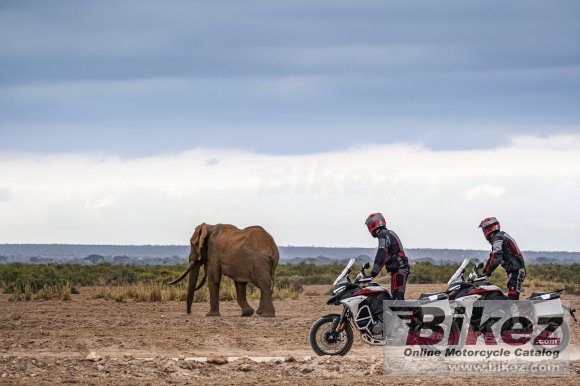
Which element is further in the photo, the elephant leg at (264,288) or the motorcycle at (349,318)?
the elephant leg at (264,288)

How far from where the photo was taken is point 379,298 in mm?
15508

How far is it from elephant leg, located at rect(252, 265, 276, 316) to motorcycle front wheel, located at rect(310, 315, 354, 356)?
894cm

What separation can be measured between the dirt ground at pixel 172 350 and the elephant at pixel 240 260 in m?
0.52

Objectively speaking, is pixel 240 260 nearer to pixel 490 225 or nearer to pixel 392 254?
pixel 392 254

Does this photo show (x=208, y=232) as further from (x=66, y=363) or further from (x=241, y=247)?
(x=66, y=363)

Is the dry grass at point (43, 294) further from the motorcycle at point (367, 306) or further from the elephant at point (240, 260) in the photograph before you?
the motorcycle at point (367, 306)

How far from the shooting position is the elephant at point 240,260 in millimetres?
24750

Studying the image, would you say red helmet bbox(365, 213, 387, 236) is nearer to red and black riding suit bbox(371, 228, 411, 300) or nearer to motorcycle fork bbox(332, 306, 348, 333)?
red and black riding suit bbox(371, 228, 411, 300)

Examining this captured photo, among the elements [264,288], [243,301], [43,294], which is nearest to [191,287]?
[243,301]

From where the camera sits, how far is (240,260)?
82.0 feet

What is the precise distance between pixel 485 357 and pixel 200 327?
7.87m

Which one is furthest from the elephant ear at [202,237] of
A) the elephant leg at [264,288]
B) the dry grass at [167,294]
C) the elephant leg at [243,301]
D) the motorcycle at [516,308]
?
the motorcycle at [516,308]

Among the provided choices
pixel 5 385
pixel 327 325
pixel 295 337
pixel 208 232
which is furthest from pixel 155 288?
pixel 5 385

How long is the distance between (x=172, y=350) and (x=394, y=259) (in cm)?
423
